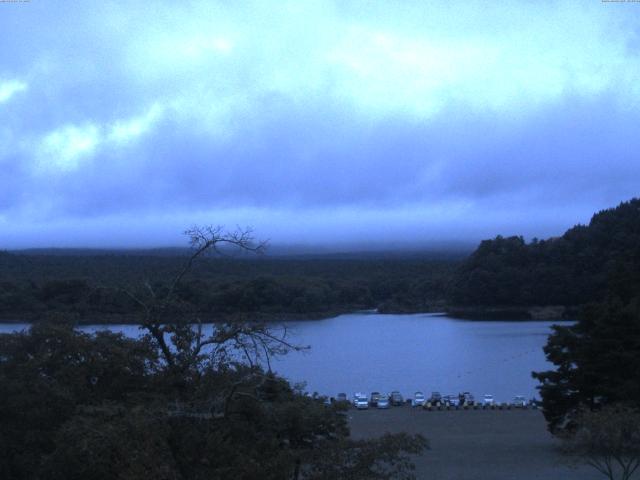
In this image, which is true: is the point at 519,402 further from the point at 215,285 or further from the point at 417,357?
the point at 417,357

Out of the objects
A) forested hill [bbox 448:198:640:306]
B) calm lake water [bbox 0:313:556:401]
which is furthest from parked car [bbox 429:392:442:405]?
forested hill [bbox 448:198:640:306]

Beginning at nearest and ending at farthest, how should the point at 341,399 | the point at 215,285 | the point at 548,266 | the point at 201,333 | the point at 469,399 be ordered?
the point at 201,333, the point at 341,399, the point at 469,399, the point at 215,285, the point at 548,266

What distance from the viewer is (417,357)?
41750 mm

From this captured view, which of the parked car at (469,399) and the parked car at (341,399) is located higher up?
the parked car at (341,399)

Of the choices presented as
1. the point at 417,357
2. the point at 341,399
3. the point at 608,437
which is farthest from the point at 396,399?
the point at 608,437

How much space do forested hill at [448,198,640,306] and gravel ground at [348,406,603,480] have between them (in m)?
34.8

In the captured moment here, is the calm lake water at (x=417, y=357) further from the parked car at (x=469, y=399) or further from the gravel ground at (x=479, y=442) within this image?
the gravel ground at (x=479, y=442)

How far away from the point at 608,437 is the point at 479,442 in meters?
9.12

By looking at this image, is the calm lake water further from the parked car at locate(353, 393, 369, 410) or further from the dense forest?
the parked car at locate(353, 393, 369, 410)

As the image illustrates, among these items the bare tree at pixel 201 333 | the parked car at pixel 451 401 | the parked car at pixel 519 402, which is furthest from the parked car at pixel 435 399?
the bare tree at pixel 201 333

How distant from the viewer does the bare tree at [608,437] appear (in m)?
11.2

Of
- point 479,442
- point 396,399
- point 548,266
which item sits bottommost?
point 396,399

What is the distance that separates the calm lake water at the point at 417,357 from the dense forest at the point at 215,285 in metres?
1.61

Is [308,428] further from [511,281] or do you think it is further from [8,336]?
[511,281]
